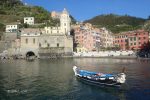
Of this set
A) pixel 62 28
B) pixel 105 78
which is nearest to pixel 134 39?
pixel 62 28

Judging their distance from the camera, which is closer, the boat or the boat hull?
the boat

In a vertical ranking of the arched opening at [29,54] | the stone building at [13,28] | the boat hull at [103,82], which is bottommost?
the boat hull at [103,82]

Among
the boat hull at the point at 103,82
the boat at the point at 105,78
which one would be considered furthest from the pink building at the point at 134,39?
the boat hull at the point at 103,82

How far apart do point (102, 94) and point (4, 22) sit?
140489 millimetres

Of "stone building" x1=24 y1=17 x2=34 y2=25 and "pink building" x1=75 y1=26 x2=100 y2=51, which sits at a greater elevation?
"stone building" x1=24 y1=17 x2=34 y2=25

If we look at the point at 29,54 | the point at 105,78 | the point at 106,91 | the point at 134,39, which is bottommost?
the point at 106,91

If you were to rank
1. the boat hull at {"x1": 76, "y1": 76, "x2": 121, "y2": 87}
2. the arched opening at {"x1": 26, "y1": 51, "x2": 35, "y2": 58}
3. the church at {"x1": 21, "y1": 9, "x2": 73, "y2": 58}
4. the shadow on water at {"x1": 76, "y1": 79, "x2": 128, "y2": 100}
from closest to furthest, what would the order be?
1. the shadow on water at {"x1": 76, "y1": 79, "x2": 128, "y2": 100}
2. the boat hull at {"x1": 76, "y1": 76, "x2": 121, "y2": 87}
3. the church at {"x1": 21, "y1": 9, "x2": 73, "y2": 58}
4. the arched opening at {"x1": 26, "y1": 51, "x2": 35, "y2": 58}

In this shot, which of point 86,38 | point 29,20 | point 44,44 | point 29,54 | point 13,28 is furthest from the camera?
point 29,20

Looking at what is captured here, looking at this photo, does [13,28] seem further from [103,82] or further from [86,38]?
[103,82]

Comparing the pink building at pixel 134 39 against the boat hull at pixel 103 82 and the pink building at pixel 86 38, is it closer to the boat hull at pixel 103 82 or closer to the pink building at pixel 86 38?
the pink building at pixel 86 38

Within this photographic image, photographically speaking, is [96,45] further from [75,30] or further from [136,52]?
[136,52]

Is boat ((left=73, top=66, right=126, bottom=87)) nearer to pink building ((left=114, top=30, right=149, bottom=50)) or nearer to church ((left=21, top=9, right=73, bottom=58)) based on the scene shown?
church ((left=21, top=9, right=73, bottom=58))

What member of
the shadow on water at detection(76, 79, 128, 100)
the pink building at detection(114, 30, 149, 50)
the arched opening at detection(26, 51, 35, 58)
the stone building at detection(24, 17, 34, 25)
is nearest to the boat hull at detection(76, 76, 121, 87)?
the shadow on water at detection(76, 79, 128, 100)

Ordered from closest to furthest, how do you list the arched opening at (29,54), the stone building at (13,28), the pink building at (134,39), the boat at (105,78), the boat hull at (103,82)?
the boat at (105,78), the boat hull at (103,82), the arched opening at (29,54), the stone building at (13,28), the pink building at (134,39)
